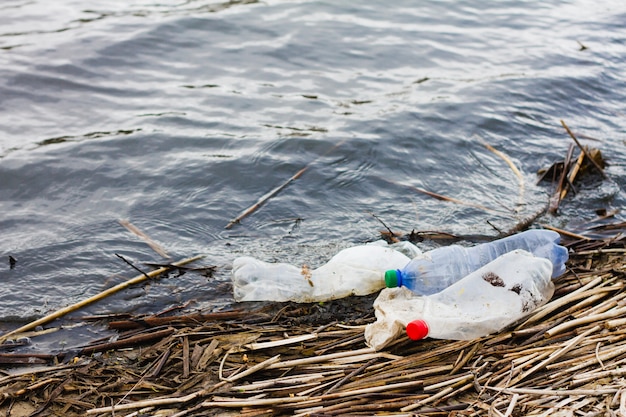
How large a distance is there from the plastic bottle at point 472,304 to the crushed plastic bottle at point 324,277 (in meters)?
0.38

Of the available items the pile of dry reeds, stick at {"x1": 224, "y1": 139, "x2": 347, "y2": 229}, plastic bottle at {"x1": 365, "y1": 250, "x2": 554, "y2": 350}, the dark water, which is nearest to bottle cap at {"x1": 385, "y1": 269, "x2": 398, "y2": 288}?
plastic bottle at {"x1": 365, "y1": 250, "x2": 554, "y2": 350}

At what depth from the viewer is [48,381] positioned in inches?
142

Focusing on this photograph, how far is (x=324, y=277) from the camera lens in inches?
182

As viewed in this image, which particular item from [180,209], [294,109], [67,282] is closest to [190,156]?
[180,209]

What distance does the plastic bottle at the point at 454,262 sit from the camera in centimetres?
415

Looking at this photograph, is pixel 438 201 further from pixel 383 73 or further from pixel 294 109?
pixel 383 73

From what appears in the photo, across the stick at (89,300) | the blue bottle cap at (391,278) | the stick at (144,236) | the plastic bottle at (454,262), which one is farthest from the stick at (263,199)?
the blue bottle cap at (391,278)

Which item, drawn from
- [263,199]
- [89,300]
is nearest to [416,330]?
[89,300]

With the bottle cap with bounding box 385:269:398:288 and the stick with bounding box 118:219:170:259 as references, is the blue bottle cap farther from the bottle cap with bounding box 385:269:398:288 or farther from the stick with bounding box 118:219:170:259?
the stick with bounding box 118:219:170:259

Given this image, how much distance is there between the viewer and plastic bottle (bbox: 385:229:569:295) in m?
4.15

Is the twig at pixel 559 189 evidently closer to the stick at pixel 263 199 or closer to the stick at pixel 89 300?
the stick at pixel 263 199

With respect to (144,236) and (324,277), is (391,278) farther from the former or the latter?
(144,236)

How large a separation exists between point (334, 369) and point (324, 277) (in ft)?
3.88

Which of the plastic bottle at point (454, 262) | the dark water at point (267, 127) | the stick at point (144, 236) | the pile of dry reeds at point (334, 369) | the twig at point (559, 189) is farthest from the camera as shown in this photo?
the twig at point (559, 189)
